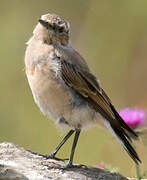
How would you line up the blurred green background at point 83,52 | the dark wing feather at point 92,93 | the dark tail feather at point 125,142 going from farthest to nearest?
the blurred green background at point 83,52
the dark wing feather at point 92,93
the dark tail feather at point 125,142

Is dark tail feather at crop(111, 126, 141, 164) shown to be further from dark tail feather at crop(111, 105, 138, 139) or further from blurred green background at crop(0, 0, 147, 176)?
blurred green background at crop(0, 0, 147, 176)

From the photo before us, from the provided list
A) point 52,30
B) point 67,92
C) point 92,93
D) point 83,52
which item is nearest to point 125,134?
point 92,93

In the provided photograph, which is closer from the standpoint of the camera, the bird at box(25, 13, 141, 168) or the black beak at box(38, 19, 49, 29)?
the bird at box(25, 13, 141, 168)

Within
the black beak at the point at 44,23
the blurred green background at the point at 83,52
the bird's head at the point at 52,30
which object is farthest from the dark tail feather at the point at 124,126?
the blurred green background at the point at 83,52

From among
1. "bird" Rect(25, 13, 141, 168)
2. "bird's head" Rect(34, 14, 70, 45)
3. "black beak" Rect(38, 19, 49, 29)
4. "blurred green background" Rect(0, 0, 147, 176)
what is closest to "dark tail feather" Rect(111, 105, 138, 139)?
"bird" Rect(25, 13, 141, 168)

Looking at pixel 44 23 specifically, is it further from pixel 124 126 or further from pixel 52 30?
pixel 124 126

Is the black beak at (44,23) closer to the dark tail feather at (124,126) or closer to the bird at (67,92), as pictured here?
the bird at (67,92)

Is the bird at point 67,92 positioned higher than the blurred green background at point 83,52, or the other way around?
the blurred green background at point 83,52
